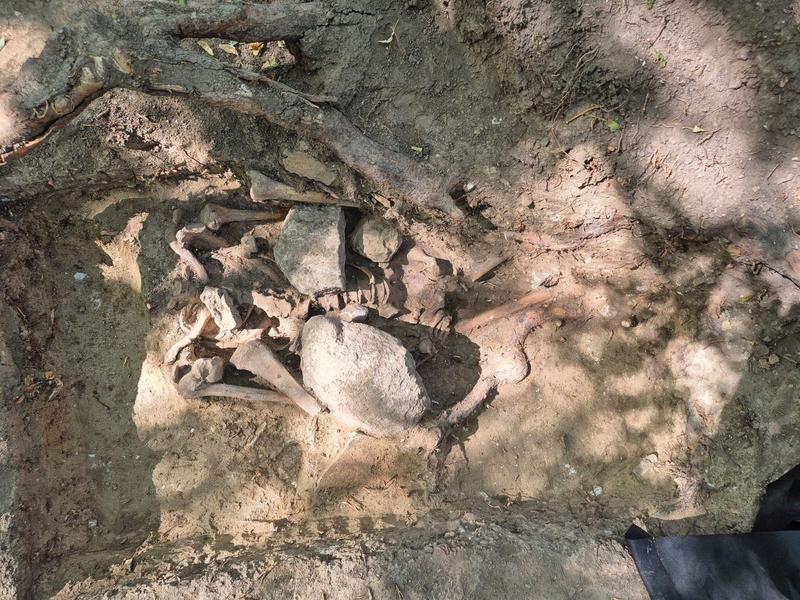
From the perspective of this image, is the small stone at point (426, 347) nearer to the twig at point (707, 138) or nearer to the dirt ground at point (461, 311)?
the dirt ground at point (461, 311)

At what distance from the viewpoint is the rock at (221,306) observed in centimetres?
328

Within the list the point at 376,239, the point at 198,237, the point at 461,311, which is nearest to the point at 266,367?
the point at 198,237

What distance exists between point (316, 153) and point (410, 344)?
1.51 meters

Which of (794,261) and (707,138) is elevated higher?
(707,138)

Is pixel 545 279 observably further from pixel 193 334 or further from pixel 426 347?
pixel 193 334

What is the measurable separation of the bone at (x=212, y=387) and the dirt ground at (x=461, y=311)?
237 mm

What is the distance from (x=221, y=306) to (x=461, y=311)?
1.76m

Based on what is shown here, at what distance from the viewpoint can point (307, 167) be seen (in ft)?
11.3

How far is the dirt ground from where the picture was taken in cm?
296

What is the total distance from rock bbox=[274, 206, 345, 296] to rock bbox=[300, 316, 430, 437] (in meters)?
0.29

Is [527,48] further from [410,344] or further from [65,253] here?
[65,253]

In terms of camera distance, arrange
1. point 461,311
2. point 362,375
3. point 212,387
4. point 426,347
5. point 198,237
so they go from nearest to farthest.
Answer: point 362,375
point 212,387
point 198,237
point 426,347
point 461,311

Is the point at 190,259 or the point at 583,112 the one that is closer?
the point at 583,112

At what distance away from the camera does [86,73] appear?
8.15ft
